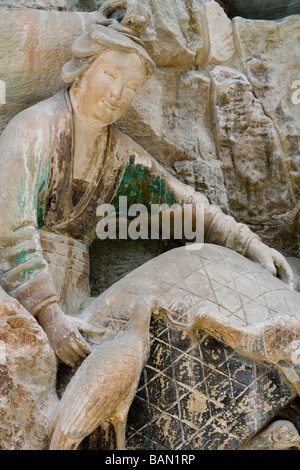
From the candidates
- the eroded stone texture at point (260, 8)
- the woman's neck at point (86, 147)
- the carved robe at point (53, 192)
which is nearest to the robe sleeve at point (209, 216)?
the carved robe at point (53, 192)

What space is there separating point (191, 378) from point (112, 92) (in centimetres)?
116

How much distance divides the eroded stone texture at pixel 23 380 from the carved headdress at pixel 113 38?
1.05 m

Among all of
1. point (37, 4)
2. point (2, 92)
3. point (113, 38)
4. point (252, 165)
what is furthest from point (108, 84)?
point (252, 165)

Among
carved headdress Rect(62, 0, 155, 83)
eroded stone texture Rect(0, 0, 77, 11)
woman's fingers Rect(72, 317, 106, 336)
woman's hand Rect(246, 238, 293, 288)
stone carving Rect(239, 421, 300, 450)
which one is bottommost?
stone carving Rect(239, 421, 300, 450)

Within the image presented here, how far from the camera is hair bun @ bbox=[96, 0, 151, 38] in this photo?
12.1 feet

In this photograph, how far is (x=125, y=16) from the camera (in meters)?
3.67

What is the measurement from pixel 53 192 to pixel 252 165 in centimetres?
106

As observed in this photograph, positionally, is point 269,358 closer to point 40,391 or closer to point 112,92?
point 40,391

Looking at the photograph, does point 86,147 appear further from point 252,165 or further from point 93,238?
point 252,165

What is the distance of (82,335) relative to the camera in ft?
10.7

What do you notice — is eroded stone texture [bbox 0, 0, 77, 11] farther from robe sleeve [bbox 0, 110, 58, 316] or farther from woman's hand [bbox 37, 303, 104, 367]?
woman's hand [bbox 37, 303, 104, 367]

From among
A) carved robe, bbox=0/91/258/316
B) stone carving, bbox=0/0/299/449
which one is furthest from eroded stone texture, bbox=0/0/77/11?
carved robe, bbox=0/91/258/316

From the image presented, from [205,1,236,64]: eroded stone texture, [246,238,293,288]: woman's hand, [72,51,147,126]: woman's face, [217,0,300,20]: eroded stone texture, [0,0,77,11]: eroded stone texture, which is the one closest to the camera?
[72,51,147,126]: woman's face
